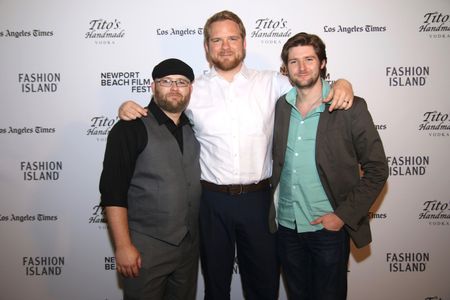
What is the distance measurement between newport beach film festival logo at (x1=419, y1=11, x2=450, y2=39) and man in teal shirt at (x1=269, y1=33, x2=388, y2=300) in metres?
1.48

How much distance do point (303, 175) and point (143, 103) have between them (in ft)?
5.40

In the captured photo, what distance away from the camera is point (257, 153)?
2008 millimetres

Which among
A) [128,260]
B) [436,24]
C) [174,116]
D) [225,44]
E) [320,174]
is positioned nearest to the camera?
[128,260]

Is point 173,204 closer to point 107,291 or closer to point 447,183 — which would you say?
point 107,291

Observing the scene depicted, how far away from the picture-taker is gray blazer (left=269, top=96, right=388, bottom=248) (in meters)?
1.73

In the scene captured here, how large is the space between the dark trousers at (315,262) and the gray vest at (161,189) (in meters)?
0.69

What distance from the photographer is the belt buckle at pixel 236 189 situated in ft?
6.41

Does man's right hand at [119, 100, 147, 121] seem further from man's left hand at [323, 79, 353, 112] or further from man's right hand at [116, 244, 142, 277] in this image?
man's left hand at [323, 79, 353, 112]

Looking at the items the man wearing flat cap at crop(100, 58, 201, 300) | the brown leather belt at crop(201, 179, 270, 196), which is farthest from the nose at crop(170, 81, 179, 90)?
the brown leather belt at crop(201, 179, 270, 196)

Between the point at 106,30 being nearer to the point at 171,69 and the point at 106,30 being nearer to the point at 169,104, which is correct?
the point at 171,69

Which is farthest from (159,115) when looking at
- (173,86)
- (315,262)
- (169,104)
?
(315,262)

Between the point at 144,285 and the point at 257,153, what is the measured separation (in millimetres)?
1073

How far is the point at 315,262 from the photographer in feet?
6.11

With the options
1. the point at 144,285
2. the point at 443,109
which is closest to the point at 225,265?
the point at 144,285
